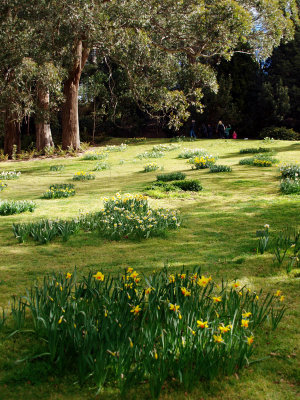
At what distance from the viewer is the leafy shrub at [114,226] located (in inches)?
215

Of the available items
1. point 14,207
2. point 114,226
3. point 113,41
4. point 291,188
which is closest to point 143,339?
point 114,226

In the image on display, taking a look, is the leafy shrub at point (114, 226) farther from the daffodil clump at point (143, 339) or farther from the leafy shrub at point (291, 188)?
the leafy shrub at point (291, 188)

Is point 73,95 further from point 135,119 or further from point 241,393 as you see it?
point 241,393

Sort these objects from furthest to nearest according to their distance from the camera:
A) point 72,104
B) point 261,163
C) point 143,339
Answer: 1. point 72,104
2. point 261,163
3. point 143,339

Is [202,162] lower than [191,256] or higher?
higher

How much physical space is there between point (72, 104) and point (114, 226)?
15.7 meters

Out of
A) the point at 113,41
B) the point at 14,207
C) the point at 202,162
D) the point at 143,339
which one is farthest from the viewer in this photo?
the point at 113,41

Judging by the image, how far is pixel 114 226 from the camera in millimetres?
5539

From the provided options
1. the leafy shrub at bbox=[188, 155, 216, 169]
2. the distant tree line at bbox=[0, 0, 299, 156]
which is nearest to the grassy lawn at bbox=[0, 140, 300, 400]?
the leafy shrub at bbox=[188, 155, 216, 169]

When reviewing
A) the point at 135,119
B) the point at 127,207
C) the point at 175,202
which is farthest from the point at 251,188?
the point at 135,119

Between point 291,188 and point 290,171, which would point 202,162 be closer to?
point 290,171

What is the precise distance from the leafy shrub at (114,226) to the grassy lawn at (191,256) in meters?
0.14

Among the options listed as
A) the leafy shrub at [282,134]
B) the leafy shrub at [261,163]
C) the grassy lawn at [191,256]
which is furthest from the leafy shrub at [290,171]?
the leafy shrub at [282,134]

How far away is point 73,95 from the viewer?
19766 mm
